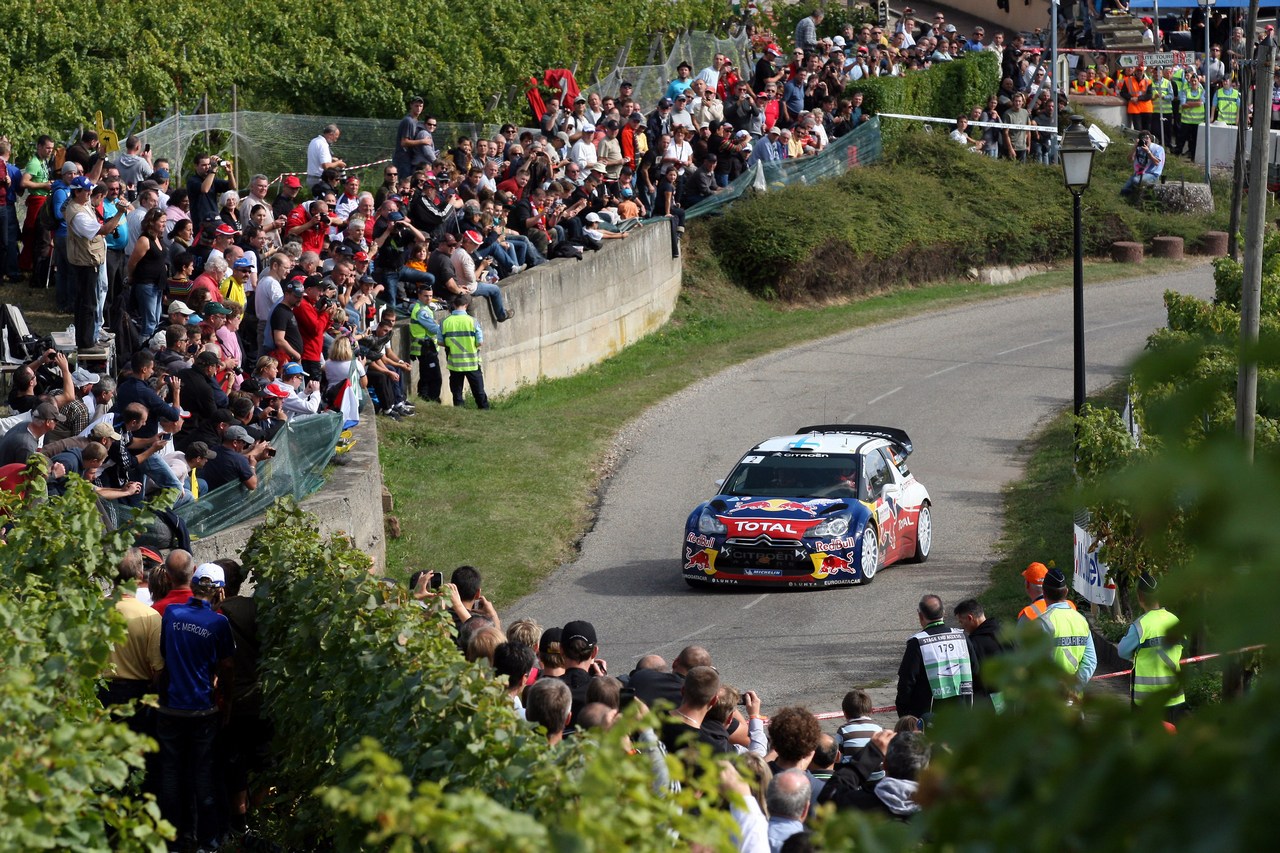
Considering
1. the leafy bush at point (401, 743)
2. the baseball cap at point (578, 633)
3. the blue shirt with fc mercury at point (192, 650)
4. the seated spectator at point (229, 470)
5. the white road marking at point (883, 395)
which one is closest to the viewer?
the leafy bush at point (401, 743)

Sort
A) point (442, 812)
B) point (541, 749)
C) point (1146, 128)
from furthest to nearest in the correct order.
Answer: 1. point (1146, 128)
2. point (541, 749)
3. point (442, 812)

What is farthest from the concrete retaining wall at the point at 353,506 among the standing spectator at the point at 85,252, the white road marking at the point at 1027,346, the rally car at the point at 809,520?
the white road marking at the point at 1027,346

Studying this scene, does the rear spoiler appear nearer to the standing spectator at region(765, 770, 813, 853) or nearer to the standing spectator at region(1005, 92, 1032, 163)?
the standing spectator at region(765, 770, 813, 853)

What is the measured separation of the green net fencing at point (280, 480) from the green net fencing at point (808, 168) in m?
18.7

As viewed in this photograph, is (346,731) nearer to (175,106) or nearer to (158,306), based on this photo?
(158,306)

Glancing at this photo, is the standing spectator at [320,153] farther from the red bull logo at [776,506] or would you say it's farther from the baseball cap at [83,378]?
the red bull logo at [776,506]

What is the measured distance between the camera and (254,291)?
1961 centimetres

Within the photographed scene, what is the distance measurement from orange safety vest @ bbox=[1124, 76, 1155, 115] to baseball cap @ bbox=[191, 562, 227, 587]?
130ft

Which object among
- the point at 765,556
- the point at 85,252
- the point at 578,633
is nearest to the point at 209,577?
the point at 578,633

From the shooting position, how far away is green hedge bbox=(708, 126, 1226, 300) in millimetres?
34500

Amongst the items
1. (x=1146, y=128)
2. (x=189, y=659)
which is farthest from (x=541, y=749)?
(x=1146, y=128)

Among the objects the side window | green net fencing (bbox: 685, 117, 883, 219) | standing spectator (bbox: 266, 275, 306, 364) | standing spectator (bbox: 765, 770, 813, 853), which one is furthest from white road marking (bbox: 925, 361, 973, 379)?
standing spectator (bbox: 765, 770, 813, 853)

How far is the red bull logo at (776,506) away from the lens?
715 inches

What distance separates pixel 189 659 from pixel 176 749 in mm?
585
